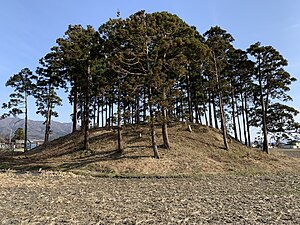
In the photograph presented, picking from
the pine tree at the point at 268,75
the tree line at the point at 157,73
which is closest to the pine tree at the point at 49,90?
the tree line at the point at 157,73

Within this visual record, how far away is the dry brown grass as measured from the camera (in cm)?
1595

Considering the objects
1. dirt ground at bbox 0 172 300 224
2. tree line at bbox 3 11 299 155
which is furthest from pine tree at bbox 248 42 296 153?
dirt ground at bbox 0 172 300 224

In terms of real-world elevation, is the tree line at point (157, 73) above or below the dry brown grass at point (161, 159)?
above

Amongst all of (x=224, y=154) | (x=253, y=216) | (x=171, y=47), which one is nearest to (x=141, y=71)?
(x=171, y=47)

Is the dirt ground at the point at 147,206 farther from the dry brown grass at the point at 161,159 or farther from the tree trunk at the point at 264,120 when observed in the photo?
the tree trunk at the point at 264,120

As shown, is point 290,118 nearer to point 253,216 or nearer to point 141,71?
point 141,71

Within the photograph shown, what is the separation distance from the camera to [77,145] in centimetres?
2284

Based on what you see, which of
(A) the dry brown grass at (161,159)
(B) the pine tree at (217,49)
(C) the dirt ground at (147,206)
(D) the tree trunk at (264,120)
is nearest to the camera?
(C) the dirt ground at (147,206)

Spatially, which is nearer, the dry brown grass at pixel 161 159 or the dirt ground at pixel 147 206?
the dirt ground at pixel 147 206

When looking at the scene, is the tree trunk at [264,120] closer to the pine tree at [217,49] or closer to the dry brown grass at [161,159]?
the dry brown grass at [161,159]

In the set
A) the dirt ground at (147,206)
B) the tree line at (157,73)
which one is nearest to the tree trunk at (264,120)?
the tree line at (157,73)

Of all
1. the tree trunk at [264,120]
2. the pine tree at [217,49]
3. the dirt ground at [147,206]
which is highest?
the pine tree at [217,49]

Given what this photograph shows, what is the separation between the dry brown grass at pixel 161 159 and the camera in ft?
52.3

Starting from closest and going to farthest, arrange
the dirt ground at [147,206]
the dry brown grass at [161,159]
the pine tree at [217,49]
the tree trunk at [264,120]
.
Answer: the dirt ground at [147,206]
the dry brown grass at [161,159]
the pine tree at [217,49]
the tree trunk at [264,120]
